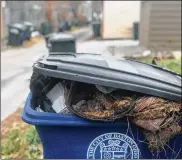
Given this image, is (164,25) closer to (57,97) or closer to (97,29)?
(57,97)

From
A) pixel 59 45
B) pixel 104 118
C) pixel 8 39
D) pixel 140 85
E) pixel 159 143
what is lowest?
pixel 8 39

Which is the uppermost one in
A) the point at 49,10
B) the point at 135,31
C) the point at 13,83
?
the point at 13,83

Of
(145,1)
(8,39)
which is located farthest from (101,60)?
(8,39)

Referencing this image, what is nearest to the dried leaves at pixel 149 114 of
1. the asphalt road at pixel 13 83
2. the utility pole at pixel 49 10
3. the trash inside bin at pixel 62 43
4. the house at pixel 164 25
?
the asphalt road at pixel 13 83

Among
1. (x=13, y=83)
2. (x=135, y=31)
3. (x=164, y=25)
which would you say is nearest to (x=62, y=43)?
(x=13, y=83)

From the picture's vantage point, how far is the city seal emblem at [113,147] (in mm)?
2770

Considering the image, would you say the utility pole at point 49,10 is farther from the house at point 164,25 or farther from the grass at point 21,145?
the grass at point 21,145

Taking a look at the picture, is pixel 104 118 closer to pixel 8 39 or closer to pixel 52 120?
pixel 52 120

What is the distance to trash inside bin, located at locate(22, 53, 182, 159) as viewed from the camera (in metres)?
2.69

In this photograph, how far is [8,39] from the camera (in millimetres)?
24469

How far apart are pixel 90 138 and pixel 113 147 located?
17 cm

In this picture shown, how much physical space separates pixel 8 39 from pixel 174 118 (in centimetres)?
2258

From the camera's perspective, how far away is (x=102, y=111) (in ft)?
8.97

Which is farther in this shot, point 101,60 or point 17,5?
point 17,5
